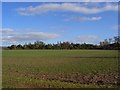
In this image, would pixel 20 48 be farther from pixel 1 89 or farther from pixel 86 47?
pixel 1 89

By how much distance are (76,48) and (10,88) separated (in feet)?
462

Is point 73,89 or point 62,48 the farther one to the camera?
point 62,48

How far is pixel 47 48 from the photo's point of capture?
150750mm

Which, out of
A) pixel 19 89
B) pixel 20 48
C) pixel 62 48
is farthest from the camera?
pixel 62 48

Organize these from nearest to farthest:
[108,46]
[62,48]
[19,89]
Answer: [19,89] < [108,46] < [62,48]

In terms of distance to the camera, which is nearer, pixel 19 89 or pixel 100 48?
pixel 19 89

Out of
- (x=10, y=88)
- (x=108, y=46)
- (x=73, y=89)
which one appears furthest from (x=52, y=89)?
(x=108, y=46)

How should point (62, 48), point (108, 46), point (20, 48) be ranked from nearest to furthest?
point (108, 46)
point (20, 48)
point (62, 48)

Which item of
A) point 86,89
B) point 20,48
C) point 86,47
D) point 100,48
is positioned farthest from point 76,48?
point 86,89

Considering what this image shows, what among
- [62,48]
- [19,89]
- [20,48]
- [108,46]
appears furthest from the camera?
[62,48]

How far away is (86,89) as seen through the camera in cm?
1114

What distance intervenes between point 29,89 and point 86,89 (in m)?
2.31

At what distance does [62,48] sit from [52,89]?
143 metres

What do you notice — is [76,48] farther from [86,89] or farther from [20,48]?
[86,89]
